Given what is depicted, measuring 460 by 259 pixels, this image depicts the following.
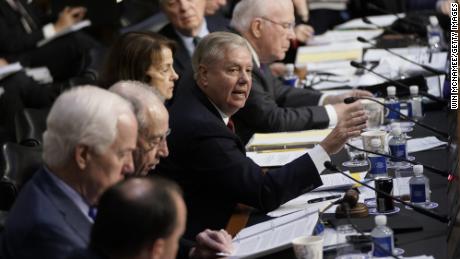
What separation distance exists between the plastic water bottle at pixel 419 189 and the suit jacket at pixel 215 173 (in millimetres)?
349

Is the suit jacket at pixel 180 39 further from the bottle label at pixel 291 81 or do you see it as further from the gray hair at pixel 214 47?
the gray hair at pixel 214 47

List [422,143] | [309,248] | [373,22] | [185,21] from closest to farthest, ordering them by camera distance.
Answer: [309,248], [422,143], [185,21], [373,22]

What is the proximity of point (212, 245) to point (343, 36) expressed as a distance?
15.9ft

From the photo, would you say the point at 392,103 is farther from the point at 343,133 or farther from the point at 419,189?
the point at 419,189

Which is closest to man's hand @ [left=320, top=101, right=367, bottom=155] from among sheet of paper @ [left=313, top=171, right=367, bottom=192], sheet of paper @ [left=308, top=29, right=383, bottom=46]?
sheet of paper @ [left=313, top=171, right=367, bottom=192]

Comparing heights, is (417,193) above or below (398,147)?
above

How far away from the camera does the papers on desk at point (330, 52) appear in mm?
7242

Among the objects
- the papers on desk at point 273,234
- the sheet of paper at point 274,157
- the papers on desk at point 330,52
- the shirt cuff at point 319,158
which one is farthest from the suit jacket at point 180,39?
the papers on desk at point 273,234

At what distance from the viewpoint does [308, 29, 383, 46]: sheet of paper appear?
802 centimetres

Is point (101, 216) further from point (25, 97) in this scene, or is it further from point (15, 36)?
point (15, 36)

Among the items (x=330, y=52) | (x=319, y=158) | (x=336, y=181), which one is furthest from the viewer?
(x=330, y=52)

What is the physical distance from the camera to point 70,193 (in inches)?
118

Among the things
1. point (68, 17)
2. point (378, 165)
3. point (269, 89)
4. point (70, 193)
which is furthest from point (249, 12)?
point (68, 17)

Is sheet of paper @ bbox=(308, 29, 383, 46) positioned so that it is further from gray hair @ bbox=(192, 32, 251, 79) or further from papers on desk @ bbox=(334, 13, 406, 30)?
gray hair @ bbox=(192, 32, 251, 79)
